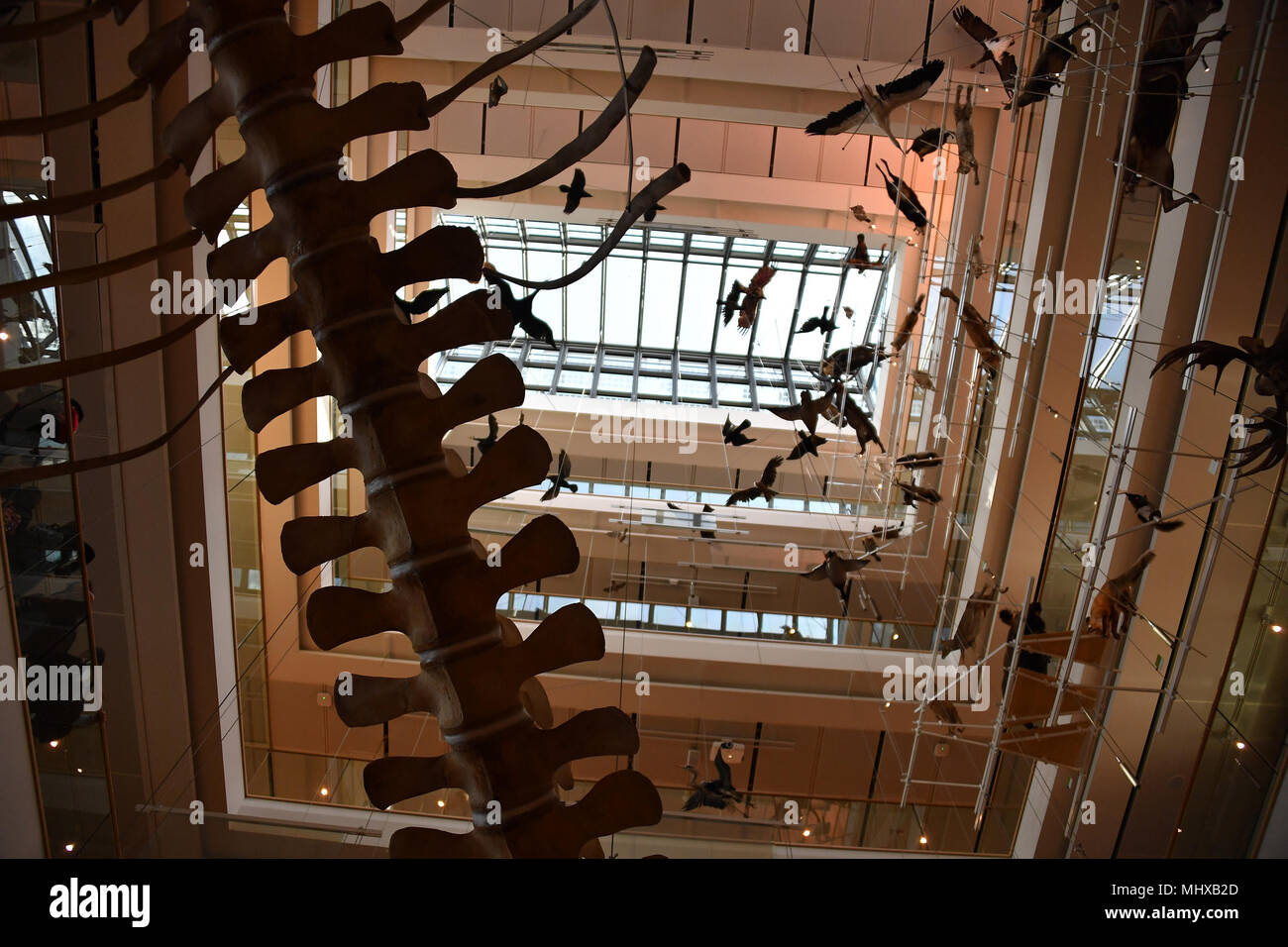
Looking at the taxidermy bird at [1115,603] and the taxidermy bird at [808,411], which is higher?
the taxidermy bird at [808,411]

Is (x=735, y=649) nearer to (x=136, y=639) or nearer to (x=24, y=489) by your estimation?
(x=136, y=639)

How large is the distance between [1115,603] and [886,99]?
109 inches

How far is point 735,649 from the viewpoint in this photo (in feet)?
24.3

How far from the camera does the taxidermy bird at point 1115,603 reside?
12.4 ft

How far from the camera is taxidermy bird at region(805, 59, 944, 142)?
428 centimetres

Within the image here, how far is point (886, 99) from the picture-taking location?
443cm

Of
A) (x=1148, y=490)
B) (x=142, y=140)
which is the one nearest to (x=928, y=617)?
(x=1148, y=490)

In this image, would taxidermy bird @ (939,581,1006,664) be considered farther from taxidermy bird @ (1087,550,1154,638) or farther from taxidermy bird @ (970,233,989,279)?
taxidermy bird @ (970,233,989,279)

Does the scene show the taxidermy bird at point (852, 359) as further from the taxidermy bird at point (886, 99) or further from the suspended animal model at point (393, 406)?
the suspended animal model at point (393, 406)

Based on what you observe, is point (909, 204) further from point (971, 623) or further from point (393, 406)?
point (393, 406)

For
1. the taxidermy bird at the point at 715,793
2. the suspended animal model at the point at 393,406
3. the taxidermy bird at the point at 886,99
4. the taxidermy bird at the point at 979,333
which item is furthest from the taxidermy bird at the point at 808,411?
the suspended animal model at the point at 393,406

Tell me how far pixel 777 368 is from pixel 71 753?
11.8 meters

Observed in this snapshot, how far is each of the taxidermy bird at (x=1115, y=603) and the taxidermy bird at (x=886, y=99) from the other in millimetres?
2291

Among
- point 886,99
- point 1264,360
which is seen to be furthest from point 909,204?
point 1264,360
